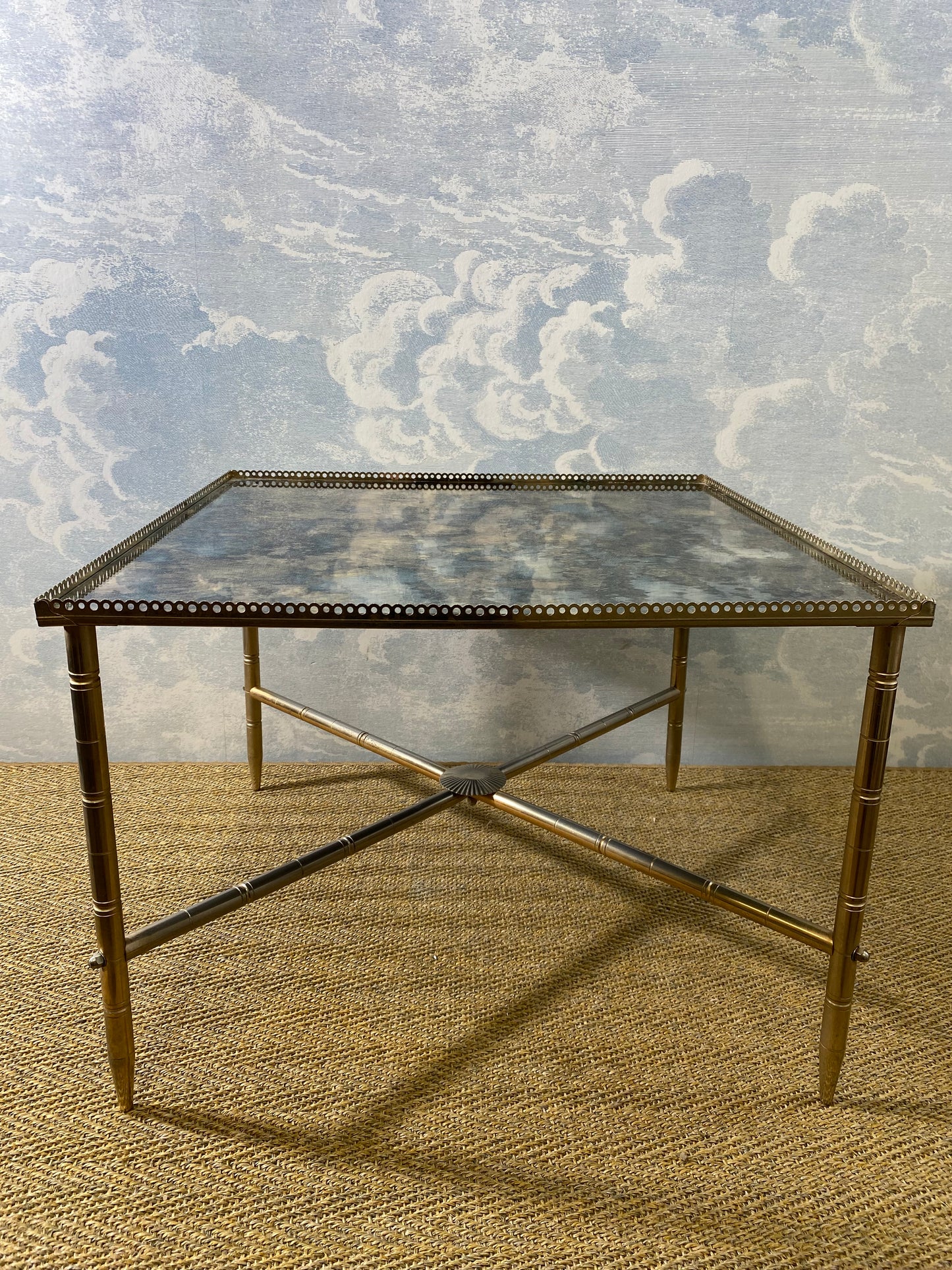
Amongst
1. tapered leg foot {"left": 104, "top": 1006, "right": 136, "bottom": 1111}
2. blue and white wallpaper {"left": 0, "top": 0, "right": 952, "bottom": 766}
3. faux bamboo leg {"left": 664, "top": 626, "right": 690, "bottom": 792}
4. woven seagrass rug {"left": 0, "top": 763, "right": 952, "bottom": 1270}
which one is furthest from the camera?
faux bamboo leg {"left": 664, "top": 626, "right": 690, "bottom": 792}

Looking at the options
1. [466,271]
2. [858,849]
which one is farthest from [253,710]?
[858,849]

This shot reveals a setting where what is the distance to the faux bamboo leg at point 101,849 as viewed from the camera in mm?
1342

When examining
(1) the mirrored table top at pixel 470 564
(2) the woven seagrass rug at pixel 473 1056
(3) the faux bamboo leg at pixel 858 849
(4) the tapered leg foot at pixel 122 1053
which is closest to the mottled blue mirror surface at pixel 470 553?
(1) the mirrored table top at pixel 470 564

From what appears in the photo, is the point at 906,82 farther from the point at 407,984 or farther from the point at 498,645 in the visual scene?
the point at 407,984

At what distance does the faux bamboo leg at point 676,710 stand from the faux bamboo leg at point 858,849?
89 centimetres

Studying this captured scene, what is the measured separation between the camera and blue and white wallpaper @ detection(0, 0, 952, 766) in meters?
2.23

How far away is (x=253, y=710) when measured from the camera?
2.43 meters

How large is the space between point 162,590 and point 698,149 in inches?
65.4

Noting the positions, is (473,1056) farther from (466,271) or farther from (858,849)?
(466,271)

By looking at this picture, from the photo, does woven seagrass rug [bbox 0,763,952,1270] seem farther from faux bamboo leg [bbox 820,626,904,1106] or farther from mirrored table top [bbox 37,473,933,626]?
mirrored table top [bbox 37,473,933,626]

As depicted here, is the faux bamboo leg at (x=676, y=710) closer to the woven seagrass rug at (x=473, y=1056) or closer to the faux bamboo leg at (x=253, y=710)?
the woven seagrass rug at (x=473, y=1056)

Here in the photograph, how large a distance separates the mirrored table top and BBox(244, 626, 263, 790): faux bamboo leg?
0.41 meters

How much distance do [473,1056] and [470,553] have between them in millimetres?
803

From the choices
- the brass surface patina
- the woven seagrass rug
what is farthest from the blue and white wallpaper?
the brass surface patina
